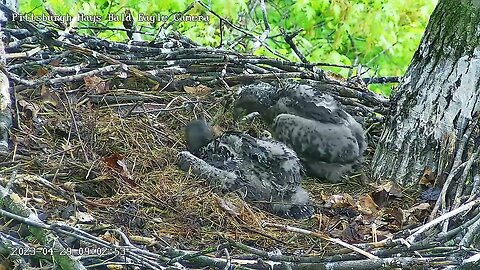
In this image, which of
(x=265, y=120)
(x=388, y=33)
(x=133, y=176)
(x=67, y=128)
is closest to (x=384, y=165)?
(x=265, y=120)

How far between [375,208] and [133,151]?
1344 mm

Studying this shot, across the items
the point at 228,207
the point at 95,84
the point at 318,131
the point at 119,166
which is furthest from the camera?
the point at 95,84

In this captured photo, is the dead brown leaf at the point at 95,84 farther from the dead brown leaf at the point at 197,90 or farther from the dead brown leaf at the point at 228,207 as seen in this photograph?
the dead brown leaf at the point at 228,207

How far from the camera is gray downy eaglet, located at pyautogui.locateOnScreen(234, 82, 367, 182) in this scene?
4.30 metres

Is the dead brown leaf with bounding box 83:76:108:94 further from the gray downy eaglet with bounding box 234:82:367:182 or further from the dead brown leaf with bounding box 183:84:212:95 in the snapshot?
the gray downy eaglet with bounding box 234:82:367:182

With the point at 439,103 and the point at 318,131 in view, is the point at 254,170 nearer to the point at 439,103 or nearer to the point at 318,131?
the point at 318,131

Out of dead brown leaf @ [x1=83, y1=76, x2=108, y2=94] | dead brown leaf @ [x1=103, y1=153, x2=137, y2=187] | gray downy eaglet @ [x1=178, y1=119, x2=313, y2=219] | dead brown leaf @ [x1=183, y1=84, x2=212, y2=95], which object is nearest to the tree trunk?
gray downy eaglet @ [x1=178, y1=119, x2=313, y2=219]

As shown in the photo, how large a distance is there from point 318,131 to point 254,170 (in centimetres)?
64

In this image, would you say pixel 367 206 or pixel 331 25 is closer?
pixel 367 206

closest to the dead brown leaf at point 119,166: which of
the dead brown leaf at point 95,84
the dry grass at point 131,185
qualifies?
the dry grass at point 131,185

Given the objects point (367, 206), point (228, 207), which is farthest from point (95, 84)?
point (367, 206)

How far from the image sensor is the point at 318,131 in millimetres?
4340

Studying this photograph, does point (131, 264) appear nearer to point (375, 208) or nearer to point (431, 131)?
point (375, 208)

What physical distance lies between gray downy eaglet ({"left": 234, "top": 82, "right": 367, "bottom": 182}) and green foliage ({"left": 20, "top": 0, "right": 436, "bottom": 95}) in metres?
4.04
